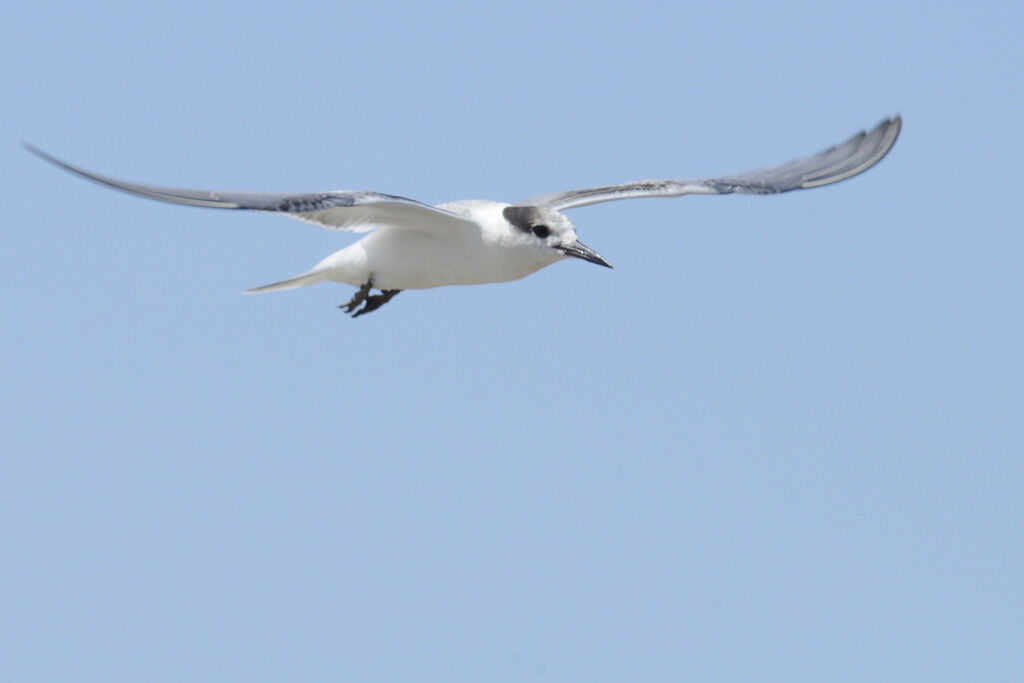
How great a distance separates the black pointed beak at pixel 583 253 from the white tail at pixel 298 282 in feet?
9.01

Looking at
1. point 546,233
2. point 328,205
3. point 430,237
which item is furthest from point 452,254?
point 328,205

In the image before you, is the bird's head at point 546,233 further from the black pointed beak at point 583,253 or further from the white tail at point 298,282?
the white tail at point 298,282

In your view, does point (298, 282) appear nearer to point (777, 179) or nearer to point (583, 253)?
point (583, 253)

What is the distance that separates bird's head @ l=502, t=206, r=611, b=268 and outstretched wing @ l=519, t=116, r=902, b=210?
151 cm

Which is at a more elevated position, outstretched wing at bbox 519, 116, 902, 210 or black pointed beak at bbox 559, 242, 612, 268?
outstretched wing at bbox 519, 116, 902, 210

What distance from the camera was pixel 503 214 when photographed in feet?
47.6

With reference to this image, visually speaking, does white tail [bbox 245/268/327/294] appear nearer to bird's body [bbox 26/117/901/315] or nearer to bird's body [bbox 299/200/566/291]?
A: bird's body [bbox 26/117/901/315]

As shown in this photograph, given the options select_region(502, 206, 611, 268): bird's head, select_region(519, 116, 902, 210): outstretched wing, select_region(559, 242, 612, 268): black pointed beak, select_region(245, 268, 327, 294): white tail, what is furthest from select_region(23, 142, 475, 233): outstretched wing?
select_region(519, 116, 902, 210): outstretched wing

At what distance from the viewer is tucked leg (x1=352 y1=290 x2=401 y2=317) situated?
1548cm

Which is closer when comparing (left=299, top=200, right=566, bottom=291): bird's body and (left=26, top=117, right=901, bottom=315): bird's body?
(left=26, top=117, right=901, bottom=315): bird's body

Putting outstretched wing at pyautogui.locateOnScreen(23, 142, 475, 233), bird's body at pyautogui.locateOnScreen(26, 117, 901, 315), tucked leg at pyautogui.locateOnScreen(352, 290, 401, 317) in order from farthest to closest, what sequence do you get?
tucked leg at pyautogui.locateOnScreen(352, 290, 401, 317)
bird's body at pyautogui.locateOnScreen(26, 117, 901, 315)
outstretched wing at pyautogui.locateOnScreen(23, 142, 475, 233)

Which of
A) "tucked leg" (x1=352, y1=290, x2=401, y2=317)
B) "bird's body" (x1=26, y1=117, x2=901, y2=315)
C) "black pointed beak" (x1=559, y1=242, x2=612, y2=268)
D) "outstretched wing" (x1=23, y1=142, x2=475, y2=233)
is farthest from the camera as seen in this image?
"tucked leg" (x1=352, y1=290, x2=401, y2=317)

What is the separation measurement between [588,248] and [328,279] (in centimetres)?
302

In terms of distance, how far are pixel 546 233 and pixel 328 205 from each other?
2.29 meters
